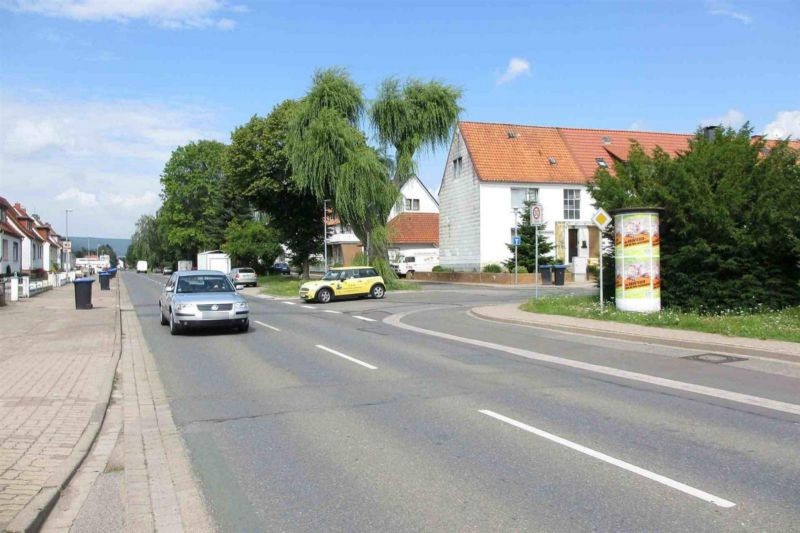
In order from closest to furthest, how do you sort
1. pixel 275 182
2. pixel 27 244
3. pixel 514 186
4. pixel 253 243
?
pixel 275 182, pixel 514 186, pixel 253 243, pixel 27 244

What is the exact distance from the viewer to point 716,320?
15719 millimetres

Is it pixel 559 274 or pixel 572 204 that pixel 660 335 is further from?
pixel 572 204

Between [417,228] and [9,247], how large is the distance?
3516 centimetres

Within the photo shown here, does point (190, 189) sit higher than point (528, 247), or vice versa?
point (190, 189)

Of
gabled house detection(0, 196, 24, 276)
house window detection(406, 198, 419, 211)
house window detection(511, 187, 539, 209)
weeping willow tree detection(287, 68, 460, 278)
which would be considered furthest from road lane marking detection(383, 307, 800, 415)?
house window detection(406, 198, 419, 211)

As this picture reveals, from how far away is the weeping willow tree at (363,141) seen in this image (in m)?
36.0

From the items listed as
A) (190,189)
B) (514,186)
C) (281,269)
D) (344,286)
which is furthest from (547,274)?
(190,189)

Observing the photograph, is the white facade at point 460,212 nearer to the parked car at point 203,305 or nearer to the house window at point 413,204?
the house window at point 413,204

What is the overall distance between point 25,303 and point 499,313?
20043 mm

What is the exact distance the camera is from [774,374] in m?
10.2

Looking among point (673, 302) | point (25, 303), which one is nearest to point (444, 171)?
point (25, 303)

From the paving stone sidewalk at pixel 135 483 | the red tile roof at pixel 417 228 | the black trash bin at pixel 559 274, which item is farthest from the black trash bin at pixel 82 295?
the red tile roof at pixel 417 228

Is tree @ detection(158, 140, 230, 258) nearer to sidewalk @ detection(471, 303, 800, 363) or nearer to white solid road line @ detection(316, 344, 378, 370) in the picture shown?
sidewalk @ detection(471, 303, 800, 363)

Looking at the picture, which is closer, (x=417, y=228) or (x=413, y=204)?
(x=417, y=228)
